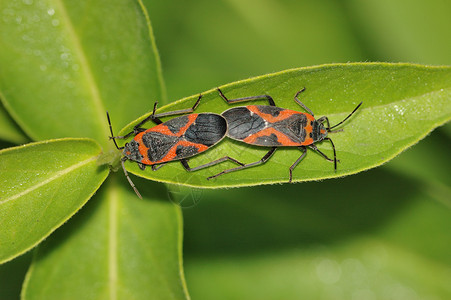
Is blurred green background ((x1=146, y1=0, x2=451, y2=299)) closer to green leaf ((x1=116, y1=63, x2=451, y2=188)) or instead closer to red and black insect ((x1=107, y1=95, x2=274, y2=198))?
red and black insect ((x1=107, y1=95, x2=274, y2=198))

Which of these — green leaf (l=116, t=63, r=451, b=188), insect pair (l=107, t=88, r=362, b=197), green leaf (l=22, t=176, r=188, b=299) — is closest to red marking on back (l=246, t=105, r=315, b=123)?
insect pair (l=107, t=88, r=362, b=197)

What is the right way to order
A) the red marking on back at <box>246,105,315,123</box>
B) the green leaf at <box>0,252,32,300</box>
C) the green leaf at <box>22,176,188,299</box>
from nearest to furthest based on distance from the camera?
the green leaf at <box>22,176,188,299</box>, the red marking on back at <box>246,105,315,123</box>, the green leaf at <box>0,252,32,300</box>

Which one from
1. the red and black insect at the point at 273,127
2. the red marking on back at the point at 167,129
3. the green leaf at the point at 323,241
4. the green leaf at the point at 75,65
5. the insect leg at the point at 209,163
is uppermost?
the green leaf at the point at 75,65

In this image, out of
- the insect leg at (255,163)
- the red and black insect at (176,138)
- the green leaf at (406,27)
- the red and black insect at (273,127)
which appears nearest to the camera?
the insect leg at (255,163)

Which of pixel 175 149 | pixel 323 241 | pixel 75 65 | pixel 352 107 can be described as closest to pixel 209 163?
pixel 175 149

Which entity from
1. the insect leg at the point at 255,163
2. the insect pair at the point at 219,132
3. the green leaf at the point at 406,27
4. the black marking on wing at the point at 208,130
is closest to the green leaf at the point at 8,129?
the insect pair at the point at 219,132

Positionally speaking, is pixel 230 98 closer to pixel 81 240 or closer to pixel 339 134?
pixel 339 134

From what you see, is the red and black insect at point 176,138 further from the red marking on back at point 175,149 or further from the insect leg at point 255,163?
the insect leg at point 255,163
